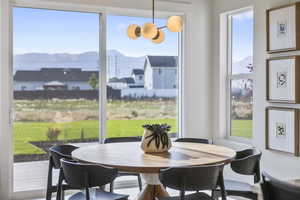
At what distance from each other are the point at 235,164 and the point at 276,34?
1593 mm

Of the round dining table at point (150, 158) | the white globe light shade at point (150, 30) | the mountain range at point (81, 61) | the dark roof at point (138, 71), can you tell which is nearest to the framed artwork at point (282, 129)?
the round dining table at point (150, 158)

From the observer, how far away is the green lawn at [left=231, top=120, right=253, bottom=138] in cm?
469

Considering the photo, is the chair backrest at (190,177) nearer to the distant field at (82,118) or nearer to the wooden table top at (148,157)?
the wooden table top at (148,157)

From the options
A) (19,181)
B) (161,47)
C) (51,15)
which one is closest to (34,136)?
(19,181)

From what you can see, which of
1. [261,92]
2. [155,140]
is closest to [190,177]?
[155,140]

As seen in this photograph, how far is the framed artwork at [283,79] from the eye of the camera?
12.4 feet

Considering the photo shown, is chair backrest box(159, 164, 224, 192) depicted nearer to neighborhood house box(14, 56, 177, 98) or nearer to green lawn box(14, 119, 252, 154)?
green lawn box(14, 119, 252, 154)

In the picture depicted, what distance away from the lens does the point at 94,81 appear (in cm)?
485

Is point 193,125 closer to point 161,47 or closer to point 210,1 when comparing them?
point 161,47

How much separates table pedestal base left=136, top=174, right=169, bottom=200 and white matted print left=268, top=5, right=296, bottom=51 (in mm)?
1845

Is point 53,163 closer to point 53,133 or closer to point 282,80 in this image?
point 53,133

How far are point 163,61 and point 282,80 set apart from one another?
1.76 metres

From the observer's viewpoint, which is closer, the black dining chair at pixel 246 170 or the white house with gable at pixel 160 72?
the black dining chair at pixel 246 170

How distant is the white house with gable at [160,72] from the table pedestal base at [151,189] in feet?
6.28
